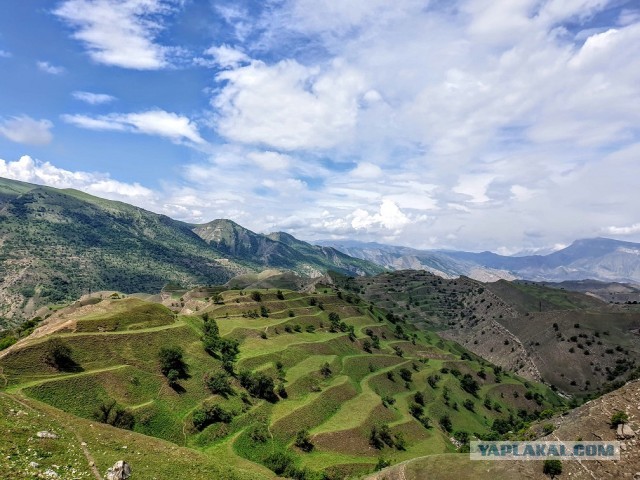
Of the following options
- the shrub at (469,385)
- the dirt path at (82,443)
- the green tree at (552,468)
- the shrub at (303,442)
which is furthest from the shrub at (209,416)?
the shrub at (469,385)

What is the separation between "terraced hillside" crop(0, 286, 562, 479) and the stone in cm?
177

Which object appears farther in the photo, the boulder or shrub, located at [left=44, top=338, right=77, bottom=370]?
shrub, located at [left=44, top=338, right=77, bottom=370]

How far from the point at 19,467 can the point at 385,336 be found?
157953mm

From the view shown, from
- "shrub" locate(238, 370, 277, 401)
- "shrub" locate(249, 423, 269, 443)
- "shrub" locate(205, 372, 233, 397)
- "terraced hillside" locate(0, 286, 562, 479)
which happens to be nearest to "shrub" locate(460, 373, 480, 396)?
"terraced hillside" locate(0, 286, 562, 479)

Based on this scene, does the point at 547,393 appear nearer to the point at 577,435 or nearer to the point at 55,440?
the point at 577,435

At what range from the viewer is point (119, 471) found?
1544 inches

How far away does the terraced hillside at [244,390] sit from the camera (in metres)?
66.9

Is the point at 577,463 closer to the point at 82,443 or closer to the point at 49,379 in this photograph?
the point at 82,443

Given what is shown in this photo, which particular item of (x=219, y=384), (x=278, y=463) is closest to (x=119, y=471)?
(x=278, y=463)

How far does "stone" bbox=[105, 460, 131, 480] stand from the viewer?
3834 cm

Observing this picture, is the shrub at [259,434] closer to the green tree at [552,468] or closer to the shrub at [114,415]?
the shrub at [114,415]

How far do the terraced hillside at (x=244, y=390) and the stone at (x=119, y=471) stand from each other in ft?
5.80

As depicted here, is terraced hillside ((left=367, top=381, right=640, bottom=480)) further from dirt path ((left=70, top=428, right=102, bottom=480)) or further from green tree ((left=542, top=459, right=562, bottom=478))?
dirt path ((left=70, top=428, right=102, bottom=480))

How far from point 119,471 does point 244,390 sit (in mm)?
52470
